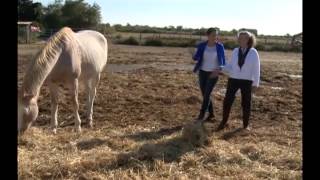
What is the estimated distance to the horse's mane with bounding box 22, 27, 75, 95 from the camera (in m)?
6.33

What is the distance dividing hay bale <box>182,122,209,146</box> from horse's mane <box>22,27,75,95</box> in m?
2.05

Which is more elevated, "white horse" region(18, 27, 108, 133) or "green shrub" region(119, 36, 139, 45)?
"green shrub" region(119, 36, 139, 45)

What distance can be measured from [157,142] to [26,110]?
5.69ft

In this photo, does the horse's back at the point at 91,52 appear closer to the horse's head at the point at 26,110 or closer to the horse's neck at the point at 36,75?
the horse's neck at the point at 36,75

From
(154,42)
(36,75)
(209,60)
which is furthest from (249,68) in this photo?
(154,42)

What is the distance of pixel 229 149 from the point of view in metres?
6.09

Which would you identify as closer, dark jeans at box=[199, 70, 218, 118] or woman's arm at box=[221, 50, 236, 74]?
woman's arm at box=[221, 50, 236, 74]

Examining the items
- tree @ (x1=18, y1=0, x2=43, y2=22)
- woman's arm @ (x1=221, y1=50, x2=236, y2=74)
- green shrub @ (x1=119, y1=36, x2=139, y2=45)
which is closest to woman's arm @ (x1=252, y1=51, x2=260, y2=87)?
woman's arm @ (x1=221, y1=50, x2=236, y2=74)

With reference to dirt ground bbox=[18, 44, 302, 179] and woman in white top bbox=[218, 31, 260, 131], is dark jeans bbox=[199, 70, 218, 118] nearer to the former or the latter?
woman in white top bbox=[218, 31, 260, 131]

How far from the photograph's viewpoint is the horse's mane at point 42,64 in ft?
20.8

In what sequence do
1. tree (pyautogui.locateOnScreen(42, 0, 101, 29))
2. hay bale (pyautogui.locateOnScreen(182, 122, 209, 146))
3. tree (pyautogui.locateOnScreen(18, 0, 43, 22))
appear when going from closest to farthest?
hay bale (pyautogui.locateOnScreen(182, 122, 209, 146))
tree (pyautogui.locateOnScreen(18, 0, 43, 22))
tree (pyautogui.locateOnScreen(42, 0, 101, 29))

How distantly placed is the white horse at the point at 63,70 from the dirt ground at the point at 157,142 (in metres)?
0.33

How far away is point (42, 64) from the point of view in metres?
6.58
